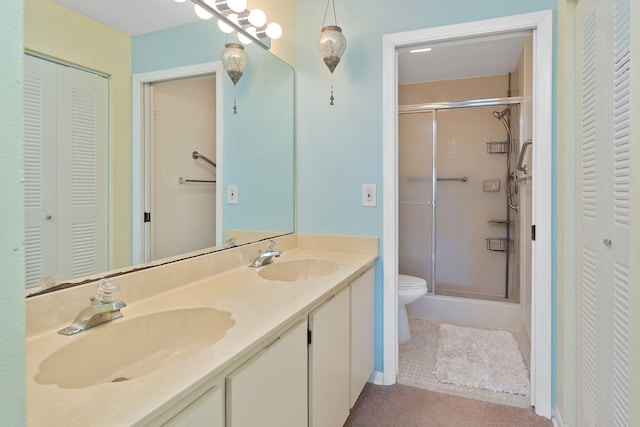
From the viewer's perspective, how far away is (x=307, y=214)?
2.28 meters

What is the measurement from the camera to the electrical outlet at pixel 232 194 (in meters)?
1.77

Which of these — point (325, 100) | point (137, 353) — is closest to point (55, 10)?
point (137, 353)

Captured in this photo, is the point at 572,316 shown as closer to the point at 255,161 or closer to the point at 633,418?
the point at 633,418

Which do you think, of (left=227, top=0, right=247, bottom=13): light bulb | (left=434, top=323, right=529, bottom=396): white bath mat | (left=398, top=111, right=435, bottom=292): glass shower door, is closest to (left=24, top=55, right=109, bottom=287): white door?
(left=227, top=0, right=247, bottom=13): light bulb

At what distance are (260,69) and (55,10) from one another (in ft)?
3.69

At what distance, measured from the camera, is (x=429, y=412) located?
185 centimetres

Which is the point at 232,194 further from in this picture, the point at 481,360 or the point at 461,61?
the point at 461,61

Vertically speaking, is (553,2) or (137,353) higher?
(553,2)

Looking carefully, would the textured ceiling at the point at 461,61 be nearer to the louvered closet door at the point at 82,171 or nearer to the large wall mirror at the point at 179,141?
the large wall mirror at the point at 179,141

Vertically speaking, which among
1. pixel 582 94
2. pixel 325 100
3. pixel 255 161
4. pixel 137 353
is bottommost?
pixel 137 353

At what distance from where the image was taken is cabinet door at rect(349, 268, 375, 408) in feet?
5.53

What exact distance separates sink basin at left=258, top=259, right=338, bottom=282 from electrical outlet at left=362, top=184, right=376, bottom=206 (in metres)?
0.44

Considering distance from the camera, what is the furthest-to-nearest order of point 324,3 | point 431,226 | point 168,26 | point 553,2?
point 431,226 → point 324,3 → point 553,2 → point 168,26

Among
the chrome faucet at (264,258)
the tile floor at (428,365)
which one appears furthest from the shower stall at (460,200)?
the chrome faucet at (264,258)
